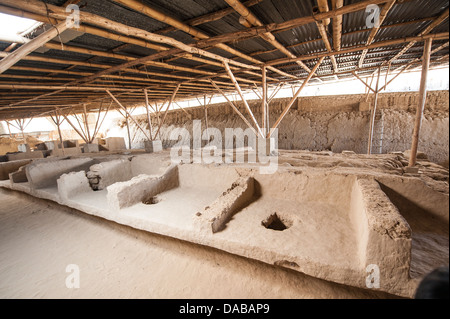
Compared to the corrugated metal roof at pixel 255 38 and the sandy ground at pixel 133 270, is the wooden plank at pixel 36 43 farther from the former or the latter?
the sandy ground at pixel 133 270

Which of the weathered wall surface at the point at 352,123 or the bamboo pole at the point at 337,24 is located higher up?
the bamboo pole at the point at 337,24

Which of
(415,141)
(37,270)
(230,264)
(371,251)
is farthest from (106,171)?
(415,141)

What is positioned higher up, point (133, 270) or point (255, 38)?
point (255, 38)

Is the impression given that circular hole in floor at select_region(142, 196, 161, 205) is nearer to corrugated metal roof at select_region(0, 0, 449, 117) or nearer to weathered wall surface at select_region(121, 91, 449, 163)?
corrugated metal roof at select_region(0, 0, 449, 117)

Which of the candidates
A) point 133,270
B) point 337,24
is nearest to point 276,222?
point 133,270

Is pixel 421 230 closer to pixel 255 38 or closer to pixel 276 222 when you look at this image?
pixel 276 222

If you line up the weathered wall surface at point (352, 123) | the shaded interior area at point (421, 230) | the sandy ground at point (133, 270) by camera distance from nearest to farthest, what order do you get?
the shaded interior area at point (421, 230), the sandy ground at point (133, 270), the weathered wall surface at point (352, 123)

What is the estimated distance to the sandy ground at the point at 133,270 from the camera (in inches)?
115

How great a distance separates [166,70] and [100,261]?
5878 mm

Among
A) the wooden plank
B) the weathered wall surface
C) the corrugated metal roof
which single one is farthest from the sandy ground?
the weathered wall surface

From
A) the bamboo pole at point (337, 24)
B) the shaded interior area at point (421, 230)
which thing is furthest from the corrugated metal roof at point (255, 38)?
the shaded interior area at point (421, 230)

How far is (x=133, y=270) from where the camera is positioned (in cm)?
350

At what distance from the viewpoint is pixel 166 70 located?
22.2 feet
